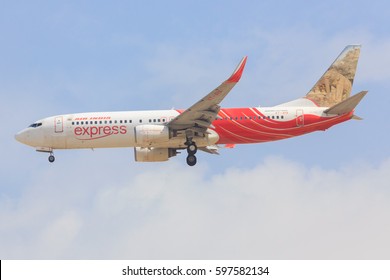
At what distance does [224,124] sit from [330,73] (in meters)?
8.21

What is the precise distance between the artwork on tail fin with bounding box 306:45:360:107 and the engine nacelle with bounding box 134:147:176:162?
8.87m

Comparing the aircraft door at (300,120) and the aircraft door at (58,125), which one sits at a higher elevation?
the aircraft door at (58,125)

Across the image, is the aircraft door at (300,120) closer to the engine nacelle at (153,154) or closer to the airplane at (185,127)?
the airplane at (185,127)

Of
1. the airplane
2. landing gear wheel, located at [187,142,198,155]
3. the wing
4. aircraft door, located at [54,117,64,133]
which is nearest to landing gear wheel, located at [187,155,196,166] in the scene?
the airplane

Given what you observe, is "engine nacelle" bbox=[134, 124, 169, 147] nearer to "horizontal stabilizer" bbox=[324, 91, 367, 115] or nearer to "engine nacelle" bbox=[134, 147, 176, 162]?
"engine nacelle" bbox=[134, 147, 176, 162]

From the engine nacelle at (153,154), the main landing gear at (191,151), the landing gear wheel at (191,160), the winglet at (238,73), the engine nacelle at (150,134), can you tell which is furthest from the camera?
the engine nacelle at (153,154)

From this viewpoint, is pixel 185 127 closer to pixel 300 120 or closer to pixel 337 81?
pixel 300 120

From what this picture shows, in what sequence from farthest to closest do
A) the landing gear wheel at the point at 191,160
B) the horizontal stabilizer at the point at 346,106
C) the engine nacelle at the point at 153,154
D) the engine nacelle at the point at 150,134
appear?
the engine nacelle at the point at 153,154, the landing gear wheel at the point at 191,160, the engine nacelle at the point at 150,134, the horizontal stabilizer at the point at 346,106

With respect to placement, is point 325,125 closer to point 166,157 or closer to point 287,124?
point 287,124

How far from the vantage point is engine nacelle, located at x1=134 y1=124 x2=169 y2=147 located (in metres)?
50.9

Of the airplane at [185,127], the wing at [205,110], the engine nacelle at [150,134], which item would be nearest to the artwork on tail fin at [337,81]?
the airplane at [185,127]

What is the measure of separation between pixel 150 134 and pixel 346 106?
11.0 m

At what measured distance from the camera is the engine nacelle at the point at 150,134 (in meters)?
50.9

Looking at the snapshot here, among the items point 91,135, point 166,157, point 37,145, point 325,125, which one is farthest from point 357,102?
point 37,145
